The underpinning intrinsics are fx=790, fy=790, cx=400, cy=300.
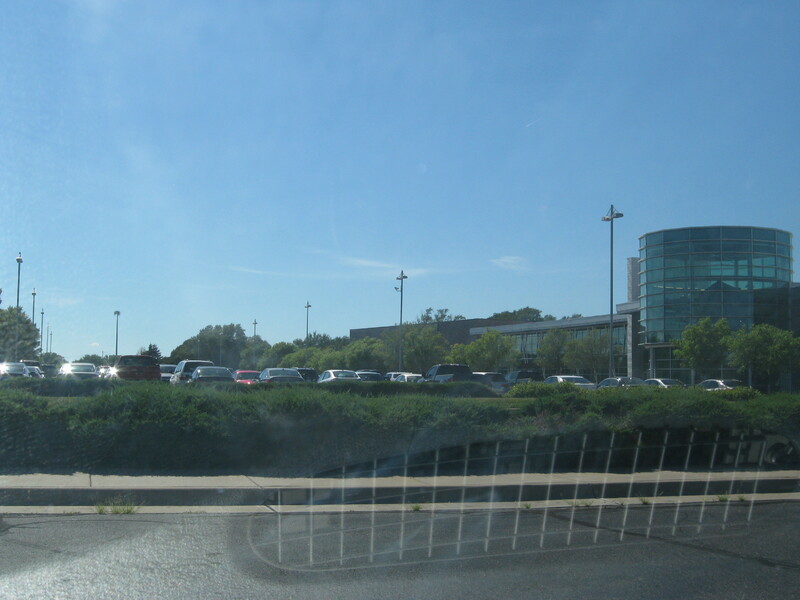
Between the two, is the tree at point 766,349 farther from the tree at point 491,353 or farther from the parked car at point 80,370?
the parked car at point 80,370

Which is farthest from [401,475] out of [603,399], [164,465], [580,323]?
[580,323]

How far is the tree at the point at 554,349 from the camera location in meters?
64.2

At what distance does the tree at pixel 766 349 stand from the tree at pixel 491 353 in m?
21.1

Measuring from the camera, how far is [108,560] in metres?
7.01

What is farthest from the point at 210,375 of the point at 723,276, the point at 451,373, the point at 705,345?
the point at 723,276

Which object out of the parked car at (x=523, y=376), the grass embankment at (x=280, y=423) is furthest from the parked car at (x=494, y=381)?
the grass embankment at (x=280, y=423)

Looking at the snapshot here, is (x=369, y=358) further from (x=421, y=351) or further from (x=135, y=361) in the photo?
(x=135, y=361)

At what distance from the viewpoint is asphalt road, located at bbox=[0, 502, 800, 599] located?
20.9 feet

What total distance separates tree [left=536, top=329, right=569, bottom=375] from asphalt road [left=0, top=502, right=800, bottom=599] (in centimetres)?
5523

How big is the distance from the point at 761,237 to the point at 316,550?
186ft

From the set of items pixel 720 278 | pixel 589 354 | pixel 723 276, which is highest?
pixel 723 276

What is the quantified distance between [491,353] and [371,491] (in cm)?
5602

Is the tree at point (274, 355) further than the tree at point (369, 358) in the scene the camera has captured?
Yes

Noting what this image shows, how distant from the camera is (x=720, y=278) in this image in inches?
2243
